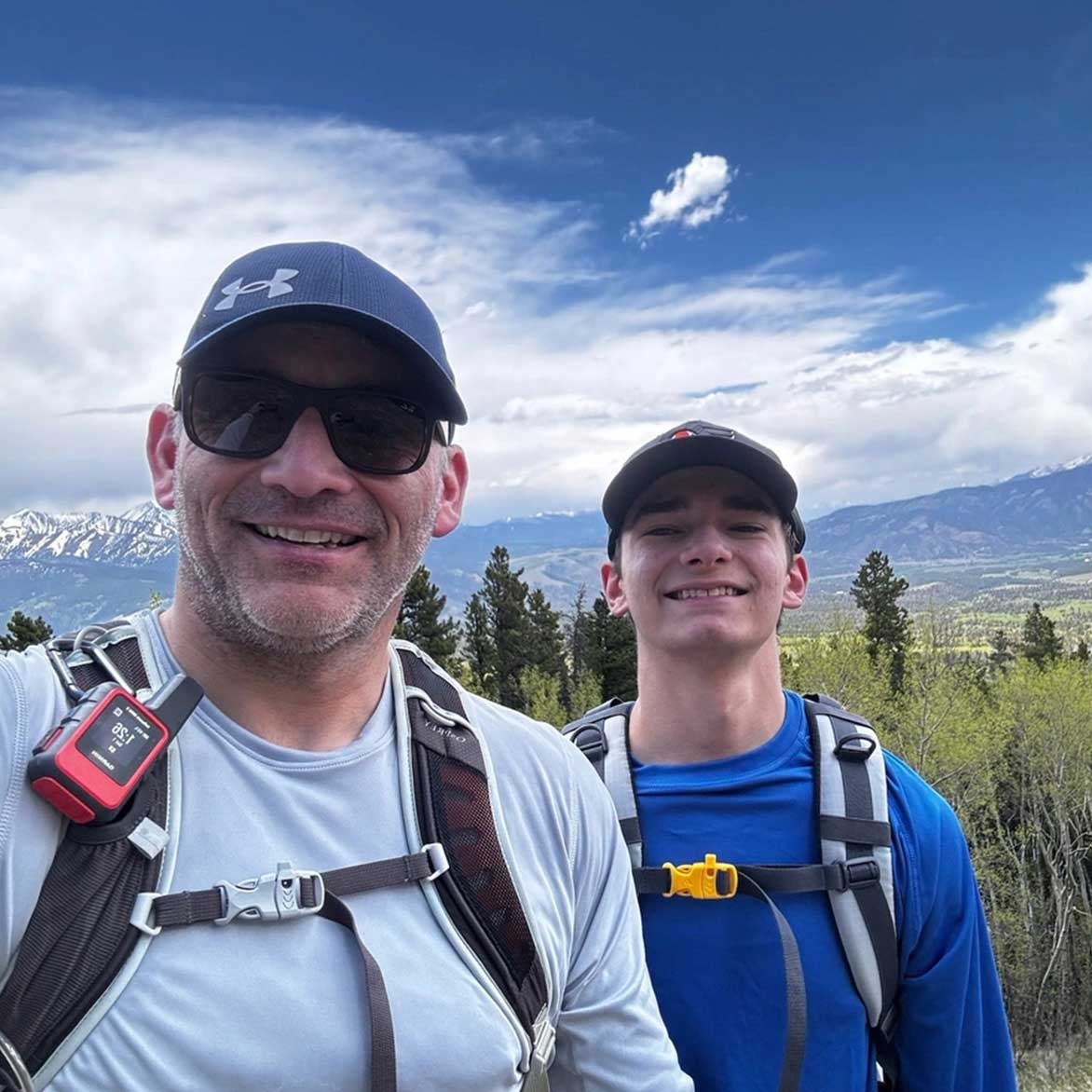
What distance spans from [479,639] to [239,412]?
4607cm

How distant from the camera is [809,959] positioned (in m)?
2.57

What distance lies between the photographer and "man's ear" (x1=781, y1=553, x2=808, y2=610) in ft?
11.3

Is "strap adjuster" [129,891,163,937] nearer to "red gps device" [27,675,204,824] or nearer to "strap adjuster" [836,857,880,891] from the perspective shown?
"red gps device" [27,675,204,824]

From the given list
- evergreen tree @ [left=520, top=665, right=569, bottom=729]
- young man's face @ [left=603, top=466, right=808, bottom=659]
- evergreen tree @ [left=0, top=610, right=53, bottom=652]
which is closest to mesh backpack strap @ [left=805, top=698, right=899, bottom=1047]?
young man's face @ [left=603, top=466, right=808, bottom=659]

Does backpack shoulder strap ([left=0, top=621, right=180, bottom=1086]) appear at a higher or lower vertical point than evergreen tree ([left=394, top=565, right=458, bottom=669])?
lower

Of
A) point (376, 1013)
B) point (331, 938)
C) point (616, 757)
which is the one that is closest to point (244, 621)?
point (331, 938)

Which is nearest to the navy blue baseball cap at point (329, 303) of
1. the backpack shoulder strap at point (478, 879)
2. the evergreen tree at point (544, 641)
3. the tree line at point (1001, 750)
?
the backpack shoulder strap at point (478, 879)

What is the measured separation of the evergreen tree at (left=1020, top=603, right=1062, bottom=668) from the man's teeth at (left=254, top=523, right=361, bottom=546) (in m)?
53.0

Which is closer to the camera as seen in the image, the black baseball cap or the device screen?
the device screen

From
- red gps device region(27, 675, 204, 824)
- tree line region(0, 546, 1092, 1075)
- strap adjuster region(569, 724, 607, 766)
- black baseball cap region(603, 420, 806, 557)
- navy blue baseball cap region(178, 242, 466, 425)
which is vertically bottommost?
tree line region(0, 546, 1092, 1075)

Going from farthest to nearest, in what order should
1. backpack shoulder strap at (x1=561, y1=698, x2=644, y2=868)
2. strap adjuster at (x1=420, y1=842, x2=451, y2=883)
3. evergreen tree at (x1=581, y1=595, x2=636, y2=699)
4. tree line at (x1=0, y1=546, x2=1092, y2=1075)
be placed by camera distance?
1. evergreen tree at (x1=581, y1=595, x2=636, y2=699)
2. tree line at (x1=0, y1=546, x2=1092, y2=1075)
3. backpack shoulder strap at (x1=561, y1=698, x2=644, y2=868)
4. strap adjuster at (x1=420, y1=842, x2=451, y2=883)

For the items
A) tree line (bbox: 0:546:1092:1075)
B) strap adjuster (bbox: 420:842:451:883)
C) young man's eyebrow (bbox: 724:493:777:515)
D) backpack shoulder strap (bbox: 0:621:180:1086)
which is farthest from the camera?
tree line (bbox: 0:546:1092:1075)

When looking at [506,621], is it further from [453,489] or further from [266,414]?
[266,414]

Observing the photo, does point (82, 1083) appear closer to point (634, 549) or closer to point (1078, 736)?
point (634, 549)
